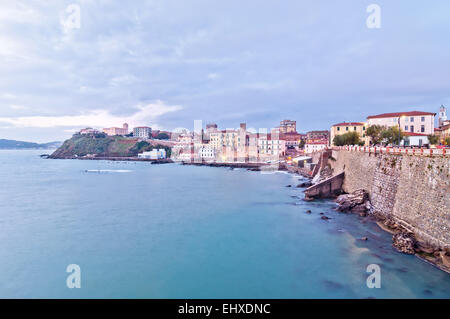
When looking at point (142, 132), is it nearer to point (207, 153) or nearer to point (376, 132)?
point (207, 153)

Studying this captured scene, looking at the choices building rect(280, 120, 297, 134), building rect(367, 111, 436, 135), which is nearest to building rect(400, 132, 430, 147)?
building rect(367, 111, 436, 135)

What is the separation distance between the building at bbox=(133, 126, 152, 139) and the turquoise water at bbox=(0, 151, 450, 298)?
122 metres

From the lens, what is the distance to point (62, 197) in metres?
26.1

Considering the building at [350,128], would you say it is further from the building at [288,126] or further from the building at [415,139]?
the building at [288,126]

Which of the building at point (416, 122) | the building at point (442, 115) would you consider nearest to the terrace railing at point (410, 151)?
the building at point (416, 122)

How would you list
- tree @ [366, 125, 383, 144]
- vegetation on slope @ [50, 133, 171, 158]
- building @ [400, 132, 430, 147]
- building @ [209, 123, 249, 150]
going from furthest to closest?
vegetation on slope @ [50, 133, 171, 158] → building @ [209, 123, 249, 150] → tree @ [366, 125, 383, 144] → building @ [400, 132, 430, 147]

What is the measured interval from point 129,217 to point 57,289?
9.29 m

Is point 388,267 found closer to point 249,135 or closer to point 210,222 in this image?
point 210,222

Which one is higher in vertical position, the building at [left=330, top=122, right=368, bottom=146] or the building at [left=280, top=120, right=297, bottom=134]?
the building at [left=280, top=120, right=297, bottom=134]

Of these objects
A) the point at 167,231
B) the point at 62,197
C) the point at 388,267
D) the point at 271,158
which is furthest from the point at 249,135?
the point at 388,267

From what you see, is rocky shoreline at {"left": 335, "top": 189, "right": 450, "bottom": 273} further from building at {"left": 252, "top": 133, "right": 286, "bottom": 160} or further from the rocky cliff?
building at {"left": 252, "top": 133, "right": 286, "bottom": 160}

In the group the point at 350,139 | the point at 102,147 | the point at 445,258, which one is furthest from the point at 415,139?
the point at 102,147

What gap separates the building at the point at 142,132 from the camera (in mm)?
139000

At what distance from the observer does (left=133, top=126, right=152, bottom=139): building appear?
13900cm
